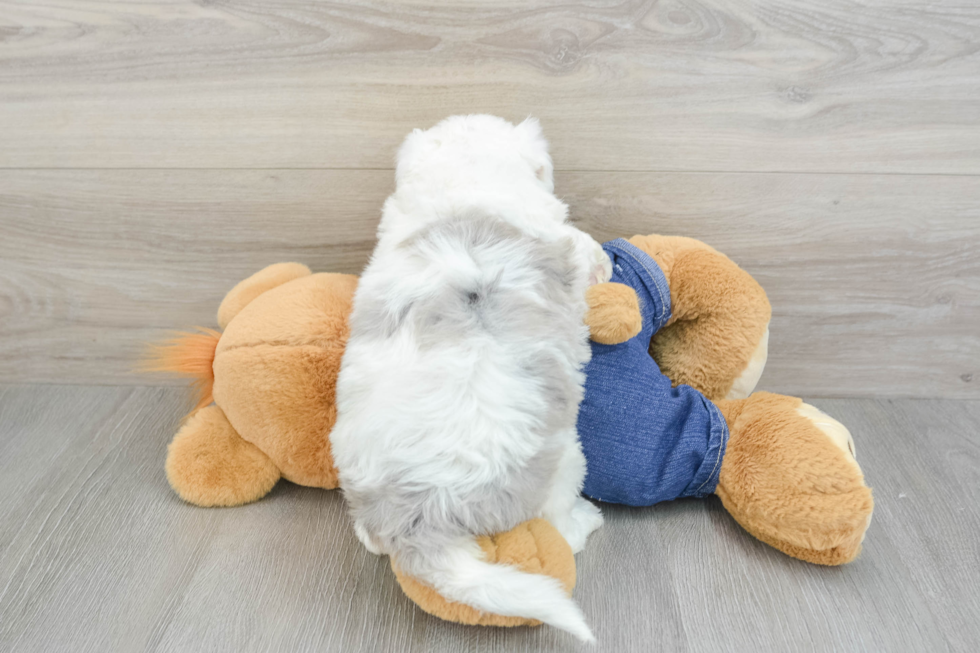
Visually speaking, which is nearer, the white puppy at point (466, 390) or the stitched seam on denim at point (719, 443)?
the white puppy at point (466, 390)

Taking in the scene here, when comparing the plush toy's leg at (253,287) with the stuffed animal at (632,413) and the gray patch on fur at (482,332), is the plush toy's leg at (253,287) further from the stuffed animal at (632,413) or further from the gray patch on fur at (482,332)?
the gray patch on fur at (482,332)

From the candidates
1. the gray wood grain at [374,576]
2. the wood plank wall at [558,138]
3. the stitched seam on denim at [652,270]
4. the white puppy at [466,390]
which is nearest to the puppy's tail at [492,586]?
the white puppy at [466,390]

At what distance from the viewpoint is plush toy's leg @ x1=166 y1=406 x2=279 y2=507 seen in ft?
2.66

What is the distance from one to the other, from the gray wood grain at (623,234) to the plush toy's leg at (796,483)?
0.28 meters

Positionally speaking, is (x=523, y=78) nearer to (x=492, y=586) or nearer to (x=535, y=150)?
(x=535, y=150)

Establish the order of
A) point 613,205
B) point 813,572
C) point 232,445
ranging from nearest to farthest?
point 813,572 < point 232,445 < point 613,205

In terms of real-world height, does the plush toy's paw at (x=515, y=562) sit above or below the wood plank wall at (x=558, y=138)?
below

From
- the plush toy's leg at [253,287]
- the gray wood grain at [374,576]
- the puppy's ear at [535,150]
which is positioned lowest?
the gray wood grain at [374,576]

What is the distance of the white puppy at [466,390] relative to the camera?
0.57 m

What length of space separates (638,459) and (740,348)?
204 millimetres

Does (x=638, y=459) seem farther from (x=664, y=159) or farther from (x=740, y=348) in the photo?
(x=664, y=159)

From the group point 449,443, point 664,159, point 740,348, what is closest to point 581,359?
point 449,443

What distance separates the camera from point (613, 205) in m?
0.93

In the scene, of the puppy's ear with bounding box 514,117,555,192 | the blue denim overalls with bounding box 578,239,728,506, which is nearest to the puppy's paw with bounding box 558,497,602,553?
the blue denim overalls with bounding box 578,239,728,506
